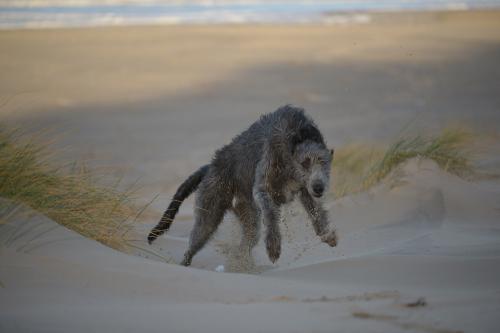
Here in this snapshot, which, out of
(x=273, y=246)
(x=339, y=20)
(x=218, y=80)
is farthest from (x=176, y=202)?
(x=339, y=20)

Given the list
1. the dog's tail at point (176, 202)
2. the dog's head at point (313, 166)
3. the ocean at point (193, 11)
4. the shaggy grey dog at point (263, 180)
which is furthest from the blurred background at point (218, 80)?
the dog's head at point (313, 166)

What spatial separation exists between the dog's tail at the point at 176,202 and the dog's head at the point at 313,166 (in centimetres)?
116

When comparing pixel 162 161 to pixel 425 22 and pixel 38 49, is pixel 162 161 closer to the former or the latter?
pixel 38 49

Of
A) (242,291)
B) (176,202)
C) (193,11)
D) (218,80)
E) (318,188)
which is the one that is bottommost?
(242,291)

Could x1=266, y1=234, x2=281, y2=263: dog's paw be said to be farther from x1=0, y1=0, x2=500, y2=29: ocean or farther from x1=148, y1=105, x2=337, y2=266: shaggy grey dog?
x1=0, y1=0, x2=500, y2=29: ocean

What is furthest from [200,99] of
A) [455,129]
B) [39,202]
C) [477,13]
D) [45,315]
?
[477,13]

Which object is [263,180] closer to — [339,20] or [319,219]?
[319,219]

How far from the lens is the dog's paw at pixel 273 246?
22.3 feet

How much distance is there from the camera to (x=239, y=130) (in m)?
15.8

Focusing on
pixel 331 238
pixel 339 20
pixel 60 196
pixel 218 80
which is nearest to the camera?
pixel 60 196

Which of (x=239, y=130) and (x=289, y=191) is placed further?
(x=239, y=130)

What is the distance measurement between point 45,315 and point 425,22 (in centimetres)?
2728

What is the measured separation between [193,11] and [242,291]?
30877mm

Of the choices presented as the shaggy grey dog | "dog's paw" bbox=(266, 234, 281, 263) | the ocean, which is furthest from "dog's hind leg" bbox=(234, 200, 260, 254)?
the ocean
